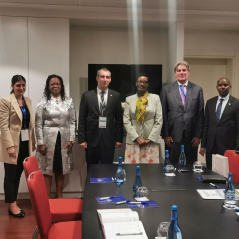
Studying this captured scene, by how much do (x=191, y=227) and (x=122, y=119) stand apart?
106 inches

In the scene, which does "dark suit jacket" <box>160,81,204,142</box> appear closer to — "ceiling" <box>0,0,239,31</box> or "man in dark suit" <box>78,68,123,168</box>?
"man in dark suit" <box>78,68,123,168</box>

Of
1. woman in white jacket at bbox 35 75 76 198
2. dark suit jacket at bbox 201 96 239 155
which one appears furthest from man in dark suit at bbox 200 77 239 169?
woman in white jacket at bbox 35 75 76 198

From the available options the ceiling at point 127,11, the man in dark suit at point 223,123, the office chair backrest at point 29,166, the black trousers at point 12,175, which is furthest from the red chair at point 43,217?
the ceiling at point 127,11

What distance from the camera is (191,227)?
5.12 feet

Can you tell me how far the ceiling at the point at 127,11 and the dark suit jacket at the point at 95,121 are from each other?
1.31 metres

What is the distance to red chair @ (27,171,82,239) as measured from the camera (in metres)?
1.80

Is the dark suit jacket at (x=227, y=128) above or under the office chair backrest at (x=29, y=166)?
above

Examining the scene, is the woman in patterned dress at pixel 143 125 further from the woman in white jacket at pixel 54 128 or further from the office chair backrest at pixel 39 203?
the office chair backrest at pixel 39 203

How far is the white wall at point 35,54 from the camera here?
4504 millimetres

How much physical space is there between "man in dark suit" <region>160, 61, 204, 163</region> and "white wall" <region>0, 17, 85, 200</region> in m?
1.32

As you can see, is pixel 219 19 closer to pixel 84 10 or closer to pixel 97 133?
pixel 84 10

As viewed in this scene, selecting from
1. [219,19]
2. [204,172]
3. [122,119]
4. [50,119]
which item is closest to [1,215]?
[50,119]

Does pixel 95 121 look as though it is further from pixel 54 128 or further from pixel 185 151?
pixel 185 151

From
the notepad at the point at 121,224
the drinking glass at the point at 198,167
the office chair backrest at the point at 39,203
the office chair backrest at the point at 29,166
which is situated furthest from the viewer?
the drinking glass at the point at 198,167
